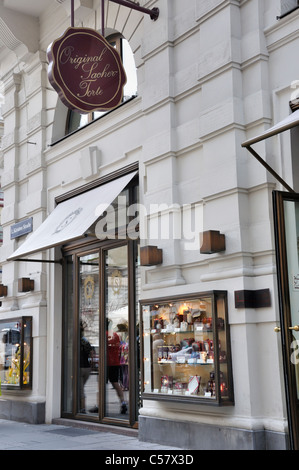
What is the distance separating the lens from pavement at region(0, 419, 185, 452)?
8.09 meters

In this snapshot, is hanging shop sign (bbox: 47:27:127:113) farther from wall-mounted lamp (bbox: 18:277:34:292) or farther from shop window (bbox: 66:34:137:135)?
wall-mounted lamp (bbox: 18:277:34:292)

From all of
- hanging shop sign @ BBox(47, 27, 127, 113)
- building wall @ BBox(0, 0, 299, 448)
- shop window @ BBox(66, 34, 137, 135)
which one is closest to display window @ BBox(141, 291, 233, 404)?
building wall @ BBox(0, 0, 299, 448)

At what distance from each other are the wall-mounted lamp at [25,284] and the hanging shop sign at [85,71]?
13.9ft

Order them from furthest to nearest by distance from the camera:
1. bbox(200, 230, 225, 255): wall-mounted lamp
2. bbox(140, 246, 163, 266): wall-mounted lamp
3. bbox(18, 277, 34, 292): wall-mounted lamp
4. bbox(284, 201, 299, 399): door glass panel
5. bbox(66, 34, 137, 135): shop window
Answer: bbox(18, 277, 34, 292): wall-mounted lamp, bbox(66, 34, 137, 135): shop window, bbox(140, 246, 163, 266): wall-mounted lamp, bbox(200, 230, 225, 255): wall-mounted lamp, bbox(284, 201, 299, 399): door glass panel

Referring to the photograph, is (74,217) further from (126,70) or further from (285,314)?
(285,314)

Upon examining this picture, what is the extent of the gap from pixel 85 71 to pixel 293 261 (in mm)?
4421

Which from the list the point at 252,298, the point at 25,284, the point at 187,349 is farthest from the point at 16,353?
the point at 252,298

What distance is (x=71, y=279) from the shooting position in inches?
449

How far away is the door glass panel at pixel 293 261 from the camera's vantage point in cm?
616

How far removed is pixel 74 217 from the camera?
10.1 meters

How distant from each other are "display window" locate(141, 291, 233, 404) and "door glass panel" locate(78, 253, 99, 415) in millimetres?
2098

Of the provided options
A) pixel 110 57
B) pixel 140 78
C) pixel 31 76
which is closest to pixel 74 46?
pixel 110 57
